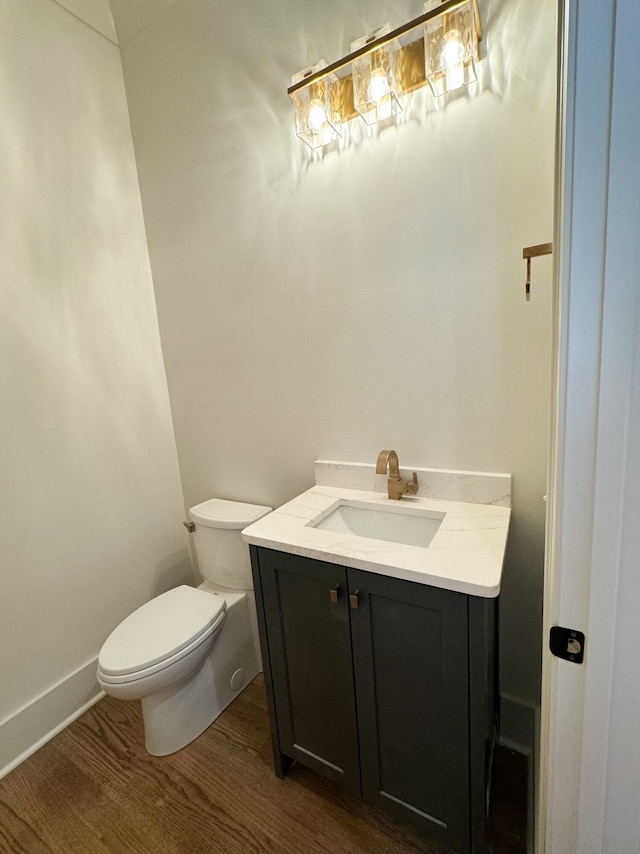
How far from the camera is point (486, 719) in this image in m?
0.98

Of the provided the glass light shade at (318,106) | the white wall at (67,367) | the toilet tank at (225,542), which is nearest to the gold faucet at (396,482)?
the toilet tank at (225,542)

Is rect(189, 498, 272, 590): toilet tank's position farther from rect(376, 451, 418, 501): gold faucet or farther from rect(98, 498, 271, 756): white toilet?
rect(376, 451, 418, 501): gold faucet

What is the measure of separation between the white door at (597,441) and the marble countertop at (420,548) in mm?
287

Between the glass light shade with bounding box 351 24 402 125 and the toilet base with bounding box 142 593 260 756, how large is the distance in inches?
74.8

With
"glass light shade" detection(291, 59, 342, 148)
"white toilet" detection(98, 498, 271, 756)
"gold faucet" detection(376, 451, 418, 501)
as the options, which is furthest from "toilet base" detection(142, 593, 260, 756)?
"glass light shade" detection(291, 59, 342, 148)

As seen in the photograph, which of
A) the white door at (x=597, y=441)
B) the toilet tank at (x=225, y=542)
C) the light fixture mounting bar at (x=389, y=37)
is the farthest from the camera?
the toilet tank at (x=225, y=542)

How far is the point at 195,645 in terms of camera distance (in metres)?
1.44

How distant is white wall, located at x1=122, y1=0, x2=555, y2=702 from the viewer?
3.85 feet

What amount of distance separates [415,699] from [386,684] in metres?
0.08

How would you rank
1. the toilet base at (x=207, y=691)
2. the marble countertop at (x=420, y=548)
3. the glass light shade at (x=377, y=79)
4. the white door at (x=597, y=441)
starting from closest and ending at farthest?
the white door at (x=597, y=441) < the marble countertop at (x=420, y=548) < the glass light shade at (x=377, y=79) < the toilet base at (x=207, y=691)

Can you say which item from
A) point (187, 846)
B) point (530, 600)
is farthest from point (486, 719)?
point (187, 846)

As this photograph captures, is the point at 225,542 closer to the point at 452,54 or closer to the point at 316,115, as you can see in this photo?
the point at 316,115

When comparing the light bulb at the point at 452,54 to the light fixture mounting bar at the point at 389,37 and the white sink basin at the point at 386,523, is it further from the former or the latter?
the white sink basin at the point at 386,523

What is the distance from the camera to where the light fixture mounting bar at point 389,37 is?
3.53 ft
